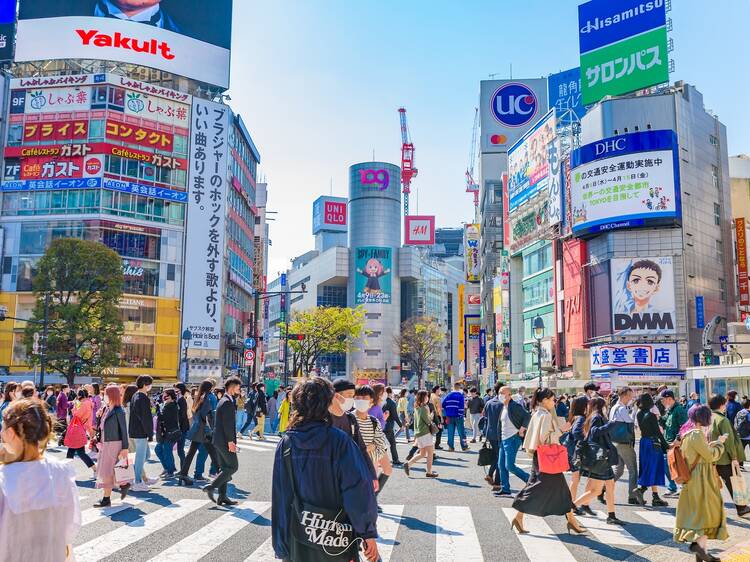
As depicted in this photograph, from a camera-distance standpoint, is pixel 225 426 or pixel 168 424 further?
pixel 168 424

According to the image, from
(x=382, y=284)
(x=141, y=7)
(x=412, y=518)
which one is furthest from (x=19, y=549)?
(x=382, y=284)

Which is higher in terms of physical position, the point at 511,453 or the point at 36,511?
the point at 36,511

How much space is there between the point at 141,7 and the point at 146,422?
53.4 m

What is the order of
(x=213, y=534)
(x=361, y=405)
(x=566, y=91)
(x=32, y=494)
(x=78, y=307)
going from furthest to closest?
(x=566, y=91)
(x=78, y=307)
(x=361, y=405)
(x=213, y=534)
(x=32, y=494)

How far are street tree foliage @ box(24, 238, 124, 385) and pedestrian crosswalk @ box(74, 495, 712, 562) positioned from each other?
33.2 m

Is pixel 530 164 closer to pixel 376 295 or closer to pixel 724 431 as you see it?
pixel 724 431

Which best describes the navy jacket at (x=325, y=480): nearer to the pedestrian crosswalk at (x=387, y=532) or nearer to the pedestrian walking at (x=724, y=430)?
the pedestrian crosswalk at (x=387, y=532)

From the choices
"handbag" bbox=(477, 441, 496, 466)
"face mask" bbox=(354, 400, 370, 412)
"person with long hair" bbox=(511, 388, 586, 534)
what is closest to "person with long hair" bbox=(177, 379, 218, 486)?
"face mask" bbox=(354, 400, 370, 412)

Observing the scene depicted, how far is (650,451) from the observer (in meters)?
10.7

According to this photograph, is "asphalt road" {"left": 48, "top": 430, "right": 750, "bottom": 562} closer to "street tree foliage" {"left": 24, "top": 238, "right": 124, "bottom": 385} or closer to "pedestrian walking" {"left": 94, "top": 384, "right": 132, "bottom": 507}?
"pedestrian walking" {"left": 94, "top": 384, "right": 132, "bottom": 507}

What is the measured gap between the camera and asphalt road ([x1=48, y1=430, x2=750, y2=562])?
24.1 ft

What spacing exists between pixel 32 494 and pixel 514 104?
83.0 m

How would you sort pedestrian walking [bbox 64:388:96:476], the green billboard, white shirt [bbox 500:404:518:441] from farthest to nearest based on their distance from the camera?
the green billboard, pedestrian walking [bbox 64:388:96:476], white shirt [bbox 500:404:518:441]

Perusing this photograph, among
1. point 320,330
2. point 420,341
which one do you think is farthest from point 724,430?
point 420,341
